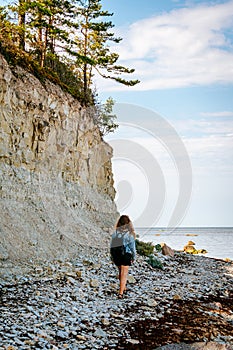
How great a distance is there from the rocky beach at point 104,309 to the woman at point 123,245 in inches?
39.4

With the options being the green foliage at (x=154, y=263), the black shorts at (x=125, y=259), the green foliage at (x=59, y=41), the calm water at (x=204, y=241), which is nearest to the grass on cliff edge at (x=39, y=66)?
the green foliage at (x=59, y=41)

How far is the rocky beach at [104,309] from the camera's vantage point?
8438 mm

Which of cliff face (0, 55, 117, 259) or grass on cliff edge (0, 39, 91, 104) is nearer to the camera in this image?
cliff face (0, 55, 117, 259)

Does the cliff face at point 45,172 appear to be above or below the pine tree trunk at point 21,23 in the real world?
below

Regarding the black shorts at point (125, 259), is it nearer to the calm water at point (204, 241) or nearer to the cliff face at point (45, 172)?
the cliff face at point (45, 172)

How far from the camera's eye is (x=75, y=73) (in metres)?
27.3

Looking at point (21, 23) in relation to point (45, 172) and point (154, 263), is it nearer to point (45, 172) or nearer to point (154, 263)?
point (45, 172)

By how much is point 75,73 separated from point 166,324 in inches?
812

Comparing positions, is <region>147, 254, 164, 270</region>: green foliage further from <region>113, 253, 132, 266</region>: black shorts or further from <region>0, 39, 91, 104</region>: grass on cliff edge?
<region>0, 39, 91, 104</region>: grass on cliff edge

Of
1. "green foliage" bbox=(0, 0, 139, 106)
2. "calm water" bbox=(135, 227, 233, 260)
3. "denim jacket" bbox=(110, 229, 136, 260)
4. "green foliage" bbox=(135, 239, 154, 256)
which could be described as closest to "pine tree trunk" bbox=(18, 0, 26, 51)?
"green foliage" bbox=(0, 0, 139, 106)

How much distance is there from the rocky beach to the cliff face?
1.30m

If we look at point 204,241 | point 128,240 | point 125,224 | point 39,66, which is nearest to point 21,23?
point 39,66

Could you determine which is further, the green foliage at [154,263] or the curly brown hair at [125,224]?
the green foliage at [154,263]

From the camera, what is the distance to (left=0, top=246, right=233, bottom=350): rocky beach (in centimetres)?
844
